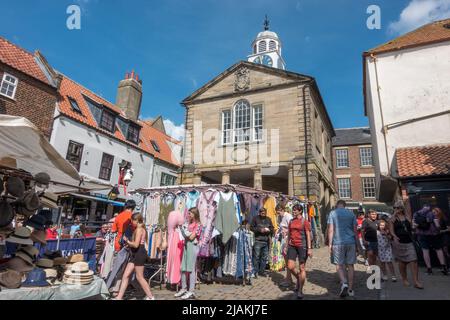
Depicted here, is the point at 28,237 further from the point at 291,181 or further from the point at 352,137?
the point at 352,137

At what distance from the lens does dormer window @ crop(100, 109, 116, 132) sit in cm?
2070

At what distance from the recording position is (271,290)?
6488mm

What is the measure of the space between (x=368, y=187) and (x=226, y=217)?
100ft

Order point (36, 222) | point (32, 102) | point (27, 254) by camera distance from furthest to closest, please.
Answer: point (32, 102), point (36, 222), point (27, 254)

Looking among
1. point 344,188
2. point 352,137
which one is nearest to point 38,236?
point 344,188

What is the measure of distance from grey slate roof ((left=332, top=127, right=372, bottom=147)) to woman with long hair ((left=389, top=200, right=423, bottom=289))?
101ft

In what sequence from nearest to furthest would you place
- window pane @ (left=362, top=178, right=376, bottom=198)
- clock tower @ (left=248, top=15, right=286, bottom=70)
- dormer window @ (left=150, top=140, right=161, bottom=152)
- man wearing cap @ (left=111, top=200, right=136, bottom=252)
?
man wearing cap @ (left=111, top=200, right=136, bottom=252) → dormer window @ (left=150, top=140, right=161, bottom=152) → window pane @ (left=362, top=178, right=376, bottom=198) → clock tower @ (left=248, top=15, right=286, bottom=70)

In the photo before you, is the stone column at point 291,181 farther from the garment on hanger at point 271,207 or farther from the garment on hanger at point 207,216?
the garment on hanger at point 207,216

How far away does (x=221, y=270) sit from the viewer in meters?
7.43

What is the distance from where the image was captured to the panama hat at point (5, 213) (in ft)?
13.7

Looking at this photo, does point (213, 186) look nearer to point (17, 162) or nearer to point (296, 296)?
point (296, 296)

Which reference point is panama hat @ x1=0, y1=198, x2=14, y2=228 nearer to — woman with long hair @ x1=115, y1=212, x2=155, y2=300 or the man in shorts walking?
woman with long hair @ x1=115, y1=212, x2=155, y2=300

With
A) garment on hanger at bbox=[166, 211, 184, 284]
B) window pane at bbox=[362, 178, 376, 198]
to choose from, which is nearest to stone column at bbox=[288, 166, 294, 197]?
garment on hanger at bbox=[166, 211, 184, 284]

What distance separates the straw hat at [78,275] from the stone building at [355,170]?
1231 inches
